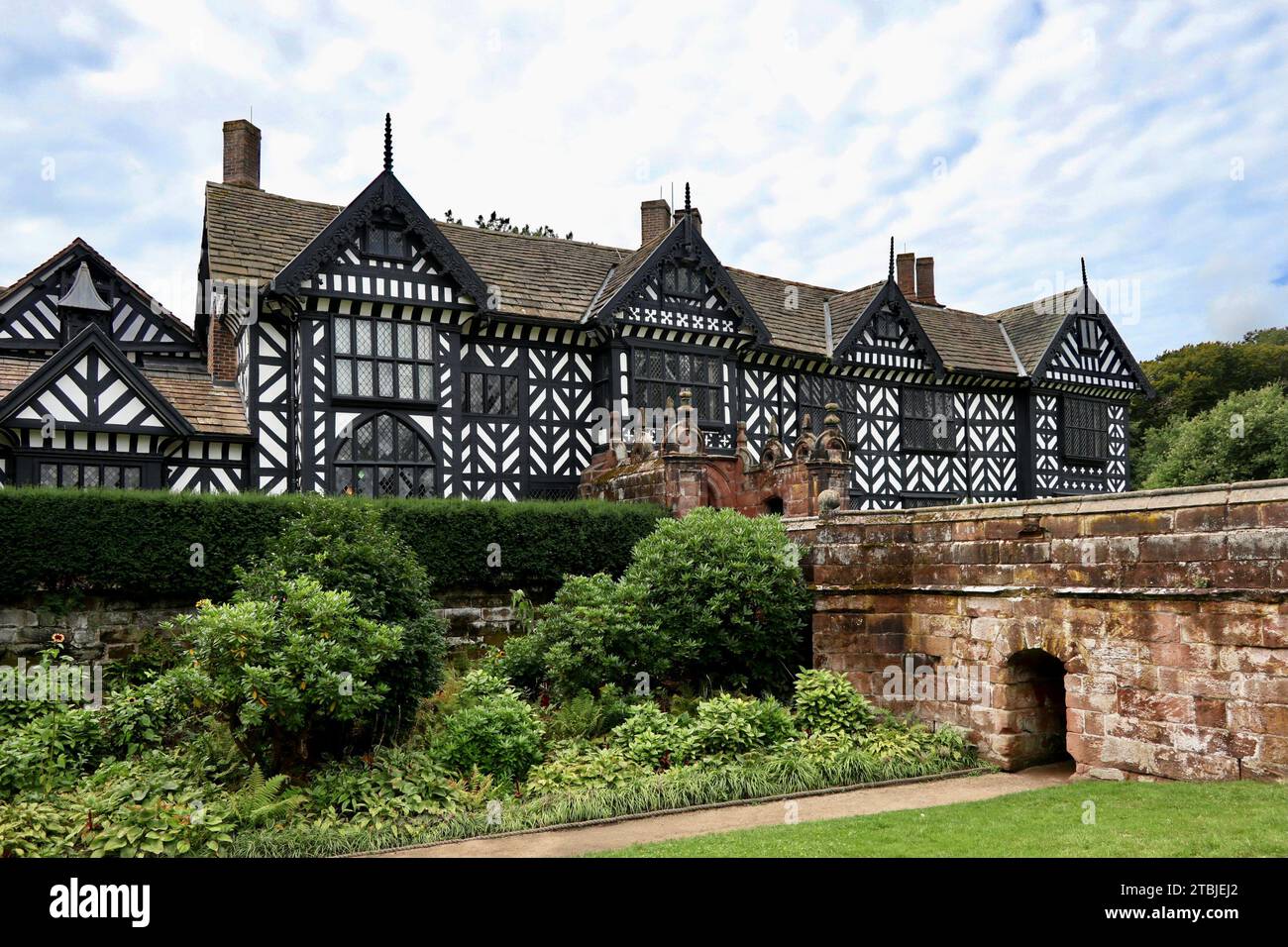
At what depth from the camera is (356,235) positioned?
59.0 feet

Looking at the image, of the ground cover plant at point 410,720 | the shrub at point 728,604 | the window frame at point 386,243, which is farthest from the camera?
the window frame at point 386,243

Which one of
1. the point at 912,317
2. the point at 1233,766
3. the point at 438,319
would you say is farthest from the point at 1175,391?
the point at 1233,766

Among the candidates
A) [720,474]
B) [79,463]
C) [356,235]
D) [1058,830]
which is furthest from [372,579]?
[720,474]

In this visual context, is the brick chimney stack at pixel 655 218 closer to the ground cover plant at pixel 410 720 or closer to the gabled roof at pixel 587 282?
the gabled roof at pixel 587 282

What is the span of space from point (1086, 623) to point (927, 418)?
17.0 metres

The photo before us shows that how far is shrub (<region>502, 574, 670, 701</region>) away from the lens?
11.8 metres

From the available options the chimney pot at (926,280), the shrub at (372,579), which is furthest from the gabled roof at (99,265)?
the chimney pot at (926,280)

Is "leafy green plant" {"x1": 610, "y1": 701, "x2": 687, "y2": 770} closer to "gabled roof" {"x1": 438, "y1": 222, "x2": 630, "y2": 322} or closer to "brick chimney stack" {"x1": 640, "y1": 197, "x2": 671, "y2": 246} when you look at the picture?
"gabled roof" {"x1": 438, "y1": 222, "x2": 630, "y2": 322}

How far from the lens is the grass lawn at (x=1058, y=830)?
6.48 m

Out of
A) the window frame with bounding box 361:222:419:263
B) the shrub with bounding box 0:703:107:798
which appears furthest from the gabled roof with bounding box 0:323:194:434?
the shrub with bounding box 0:703:107:798

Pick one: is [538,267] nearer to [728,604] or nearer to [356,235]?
[356,235]

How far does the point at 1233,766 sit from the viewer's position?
826cm

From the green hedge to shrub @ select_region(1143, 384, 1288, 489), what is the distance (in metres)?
21.8

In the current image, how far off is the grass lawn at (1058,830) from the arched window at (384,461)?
469 inches
